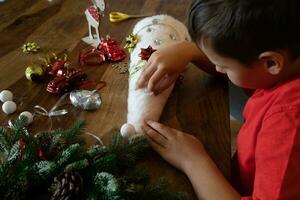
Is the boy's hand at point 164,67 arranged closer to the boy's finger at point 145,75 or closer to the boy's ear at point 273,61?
the boy's finger at point 145,75

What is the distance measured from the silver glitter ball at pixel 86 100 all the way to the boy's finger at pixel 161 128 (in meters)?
0.13

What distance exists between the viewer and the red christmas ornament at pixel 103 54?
2.96 ft

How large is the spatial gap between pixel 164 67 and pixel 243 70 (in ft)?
0.66

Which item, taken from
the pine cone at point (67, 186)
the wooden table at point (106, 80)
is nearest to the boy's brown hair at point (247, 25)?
the wooden table at point (106, 80)

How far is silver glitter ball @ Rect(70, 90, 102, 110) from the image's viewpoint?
76cm

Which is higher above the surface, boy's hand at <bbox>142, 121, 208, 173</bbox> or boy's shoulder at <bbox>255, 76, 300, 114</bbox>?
boy's shoulder at <bbox>255, 76, 300, 114</bbox>

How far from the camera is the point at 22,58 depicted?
919 millimetres

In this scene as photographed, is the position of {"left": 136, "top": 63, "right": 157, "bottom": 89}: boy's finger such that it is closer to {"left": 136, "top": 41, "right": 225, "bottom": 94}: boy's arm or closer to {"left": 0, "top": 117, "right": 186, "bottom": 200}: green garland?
{"left": 136, "top": 41, "right": 225, "bottom": 94}: boy's arm

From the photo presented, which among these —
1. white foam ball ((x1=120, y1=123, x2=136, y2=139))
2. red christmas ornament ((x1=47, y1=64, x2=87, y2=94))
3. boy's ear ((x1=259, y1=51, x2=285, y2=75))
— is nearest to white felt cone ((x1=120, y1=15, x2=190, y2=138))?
white foam ball ((x1=120, y1=123, x2=136, y2=139))

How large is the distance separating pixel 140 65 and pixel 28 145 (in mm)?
321

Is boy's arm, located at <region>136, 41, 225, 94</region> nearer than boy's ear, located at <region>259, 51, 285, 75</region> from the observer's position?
No

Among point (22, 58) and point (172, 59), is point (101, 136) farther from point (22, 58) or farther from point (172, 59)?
point (22, 58)

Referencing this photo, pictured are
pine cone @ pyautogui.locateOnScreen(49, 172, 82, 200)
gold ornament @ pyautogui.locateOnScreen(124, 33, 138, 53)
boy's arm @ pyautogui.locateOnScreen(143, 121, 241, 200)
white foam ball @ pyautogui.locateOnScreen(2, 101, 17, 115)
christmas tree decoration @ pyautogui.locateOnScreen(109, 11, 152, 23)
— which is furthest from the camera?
christmas tree decoration @ pyautogui.locateOnScreen(109, 11, 152, 23)

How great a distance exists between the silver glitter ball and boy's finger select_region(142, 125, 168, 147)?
0.13 meters
